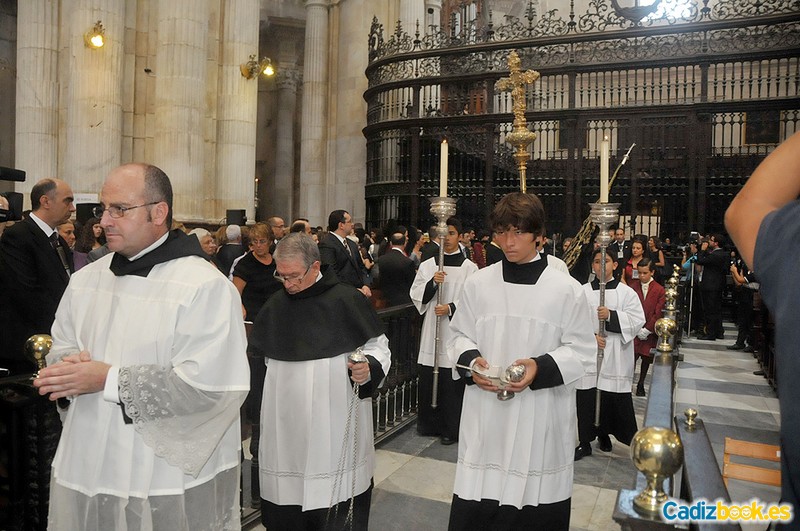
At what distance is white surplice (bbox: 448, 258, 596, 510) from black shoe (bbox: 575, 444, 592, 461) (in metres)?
2.57

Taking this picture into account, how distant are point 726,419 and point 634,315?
214 centimetres


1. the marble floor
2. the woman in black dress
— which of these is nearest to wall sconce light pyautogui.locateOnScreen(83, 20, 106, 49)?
the woman in black dress

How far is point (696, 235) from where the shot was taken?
40.7ft

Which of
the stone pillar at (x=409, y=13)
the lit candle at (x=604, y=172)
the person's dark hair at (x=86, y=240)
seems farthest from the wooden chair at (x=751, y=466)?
the stone pillar at (x=409, y=13)

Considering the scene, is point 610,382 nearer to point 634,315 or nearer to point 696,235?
point 634,315

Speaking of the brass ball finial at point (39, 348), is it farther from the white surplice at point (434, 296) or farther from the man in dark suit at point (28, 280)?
the white surplice at point (434, 296)

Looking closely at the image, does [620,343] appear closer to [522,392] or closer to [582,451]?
[582,451]

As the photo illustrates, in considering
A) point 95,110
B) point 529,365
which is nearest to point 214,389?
point 529,365

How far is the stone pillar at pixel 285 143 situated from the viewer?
21609 millimetres

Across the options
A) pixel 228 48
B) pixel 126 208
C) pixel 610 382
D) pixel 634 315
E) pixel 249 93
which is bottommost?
pixel 610 382

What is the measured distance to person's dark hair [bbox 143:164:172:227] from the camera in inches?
105

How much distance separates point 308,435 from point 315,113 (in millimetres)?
15980

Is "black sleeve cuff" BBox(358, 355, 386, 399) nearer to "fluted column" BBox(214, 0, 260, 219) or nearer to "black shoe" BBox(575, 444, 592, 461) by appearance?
"black shoe" BBox(575, 444, 592, 461)

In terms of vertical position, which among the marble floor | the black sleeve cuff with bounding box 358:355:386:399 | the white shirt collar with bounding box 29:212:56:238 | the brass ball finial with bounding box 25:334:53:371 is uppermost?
the white shirt collar with bounding box 29:212:56:238
